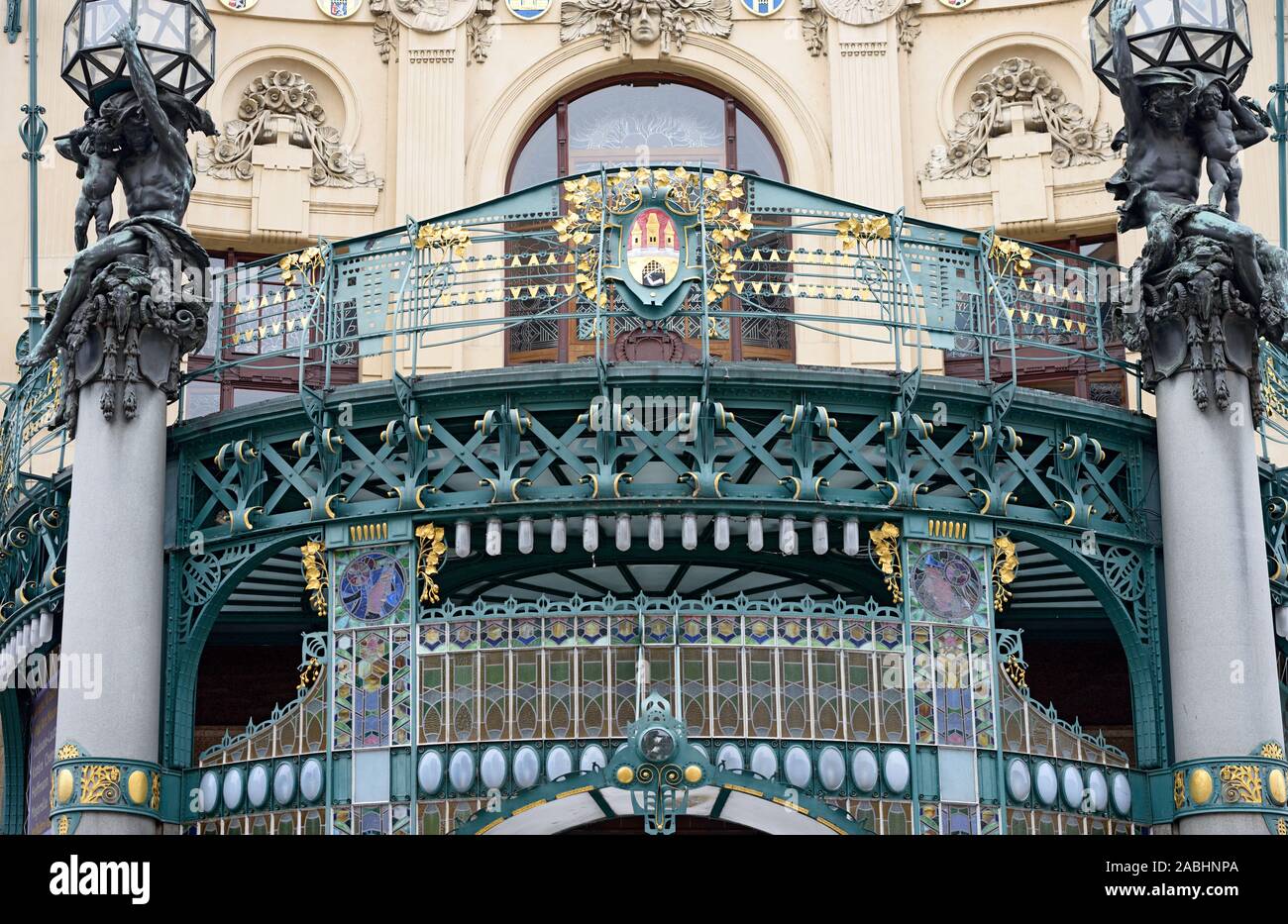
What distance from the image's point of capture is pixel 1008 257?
23.4 meters

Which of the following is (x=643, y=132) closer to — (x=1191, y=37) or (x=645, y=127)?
(x=645, y=127)

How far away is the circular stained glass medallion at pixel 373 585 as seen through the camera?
21.8 m

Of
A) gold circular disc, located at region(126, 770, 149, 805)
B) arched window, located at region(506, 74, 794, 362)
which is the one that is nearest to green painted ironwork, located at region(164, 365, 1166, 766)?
gold circular disc, located at region(126, 770, 149, 805)

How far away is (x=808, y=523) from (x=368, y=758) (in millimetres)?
4711

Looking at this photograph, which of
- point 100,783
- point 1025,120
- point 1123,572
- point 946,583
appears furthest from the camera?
point 1025,120

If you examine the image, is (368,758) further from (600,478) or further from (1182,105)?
(1182,105)

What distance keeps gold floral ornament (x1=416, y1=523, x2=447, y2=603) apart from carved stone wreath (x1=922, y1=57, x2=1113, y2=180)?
11.8 metres

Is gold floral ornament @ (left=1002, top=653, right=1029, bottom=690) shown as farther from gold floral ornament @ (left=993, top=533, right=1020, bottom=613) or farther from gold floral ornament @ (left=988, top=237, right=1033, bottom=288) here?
gold floral ornament @ (left=988, top=237, right=1033, bottom=288)

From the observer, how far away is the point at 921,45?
31.7 m

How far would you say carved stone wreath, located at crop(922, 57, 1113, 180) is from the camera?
31.0 metres

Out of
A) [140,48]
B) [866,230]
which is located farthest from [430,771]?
[140,48]

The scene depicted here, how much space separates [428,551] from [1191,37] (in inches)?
367

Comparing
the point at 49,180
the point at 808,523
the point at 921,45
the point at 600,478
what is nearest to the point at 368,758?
the point at 600,478

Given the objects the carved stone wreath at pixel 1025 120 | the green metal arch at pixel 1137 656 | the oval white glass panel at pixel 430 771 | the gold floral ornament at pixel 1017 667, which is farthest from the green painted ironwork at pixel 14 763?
the carved stone wreath at pixel 1025 120
